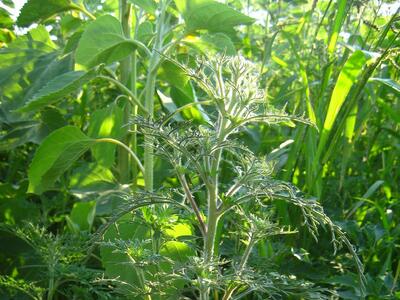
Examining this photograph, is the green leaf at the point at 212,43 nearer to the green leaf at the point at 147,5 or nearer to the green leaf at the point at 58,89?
the green leaf at the point at 147,5

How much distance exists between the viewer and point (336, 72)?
6.80 ft

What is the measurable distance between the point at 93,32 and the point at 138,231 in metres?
0.45

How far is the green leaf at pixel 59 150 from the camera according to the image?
154 cm

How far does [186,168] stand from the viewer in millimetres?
1109

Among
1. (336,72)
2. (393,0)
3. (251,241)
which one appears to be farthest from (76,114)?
(251,241)

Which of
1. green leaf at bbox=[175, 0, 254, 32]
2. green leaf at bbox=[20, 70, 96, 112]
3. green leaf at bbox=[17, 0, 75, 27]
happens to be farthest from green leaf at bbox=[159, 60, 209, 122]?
green leaf at bbox=[17, 0, 75, 27]

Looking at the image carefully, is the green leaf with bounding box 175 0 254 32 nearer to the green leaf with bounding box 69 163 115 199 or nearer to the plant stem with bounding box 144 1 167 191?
the plant stem with bounding box 144 1 167 191

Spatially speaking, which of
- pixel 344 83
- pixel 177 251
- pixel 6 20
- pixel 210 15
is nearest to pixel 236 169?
pixel 177 251

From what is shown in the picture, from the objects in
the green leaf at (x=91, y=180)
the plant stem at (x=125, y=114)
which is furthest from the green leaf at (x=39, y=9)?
the green leaf at (x=91, y=180)

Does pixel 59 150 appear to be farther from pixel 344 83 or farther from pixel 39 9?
pixel 344 83

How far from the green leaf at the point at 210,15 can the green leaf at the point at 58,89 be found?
0.25m

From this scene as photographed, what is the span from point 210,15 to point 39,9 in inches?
21.6

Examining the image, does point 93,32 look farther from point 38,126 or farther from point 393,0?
point 393,0

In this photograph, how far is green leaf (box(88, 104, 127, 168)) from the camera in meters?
1.72
